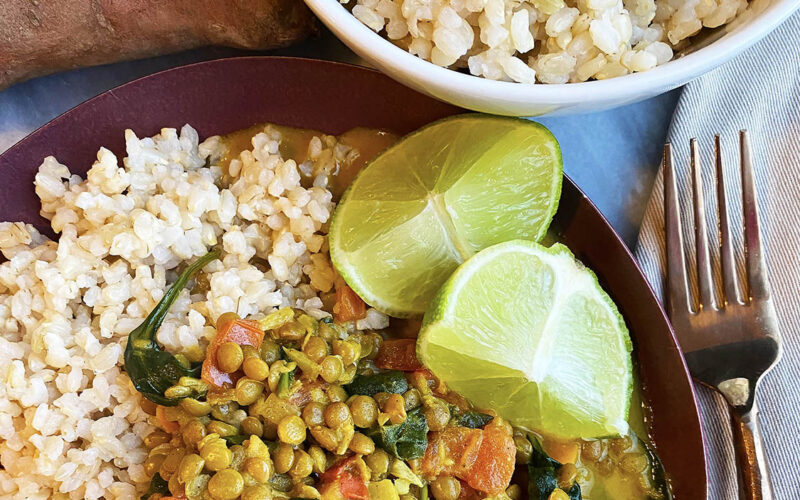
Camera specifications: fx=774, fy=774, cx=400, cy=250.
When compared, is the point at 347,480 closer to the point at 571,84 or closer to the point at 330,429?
the point at 330,429

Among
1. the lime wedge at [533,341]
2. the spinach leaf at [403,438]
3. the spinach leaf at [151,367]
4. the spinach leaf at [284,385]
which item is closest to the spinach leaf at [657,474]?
the lime wedge at [533,341]

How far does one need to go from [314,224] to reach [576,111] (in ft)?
2.20

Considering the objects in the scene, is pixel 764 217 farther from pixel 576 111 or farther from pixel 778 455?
pixel 576 111

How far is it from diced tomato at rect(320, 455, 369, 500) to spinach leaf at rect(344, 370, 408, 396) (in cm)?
16

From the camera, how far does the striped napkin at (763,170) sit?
2.02m

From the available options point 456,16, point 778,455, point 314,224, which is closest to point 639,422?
point 778,455

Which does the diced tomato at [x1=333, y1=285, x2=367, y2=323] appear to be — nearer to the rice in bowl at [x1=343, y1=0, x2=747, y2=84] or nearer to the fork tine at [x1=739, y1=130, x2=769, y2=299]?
the rice in bowl at [x1=343, y1=0, x2=747, y2=84]

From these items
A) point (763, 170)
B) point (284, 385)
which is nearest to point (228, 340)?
point (284, 385)

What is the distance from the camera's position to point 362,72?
75.5 inches

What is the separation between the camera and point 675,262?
2008 millimetres

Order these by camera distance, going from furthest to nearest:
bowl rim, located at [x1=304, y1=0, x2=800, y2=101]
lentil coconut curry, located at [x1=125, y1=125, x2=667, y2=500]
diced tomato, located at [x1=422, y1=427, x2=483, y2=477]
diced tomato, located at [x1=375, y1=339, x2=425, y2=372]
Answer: diced tomato, located at [x1=375, y1=339, x2=425, y2=372], diced tomato, located at [x1=422, y1=427, x2=483, y2=477], lentil coconut curry, located at [x1=125, y1=125, x2=667, y2=500], bowl rim, located at [x1=304, y1=0, x2=800, y2=101]

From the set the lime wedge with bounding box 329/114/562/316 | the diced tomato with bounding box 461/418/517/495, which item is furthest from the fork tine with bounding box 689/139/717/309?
the diced tomato with bounding box 461/418/517/495

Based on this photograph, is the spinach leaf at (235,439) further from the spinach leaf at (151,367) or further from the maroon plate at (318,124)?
the maroon plate at (318,124)

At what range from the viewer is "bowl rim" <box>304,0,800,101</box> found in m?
1.48
